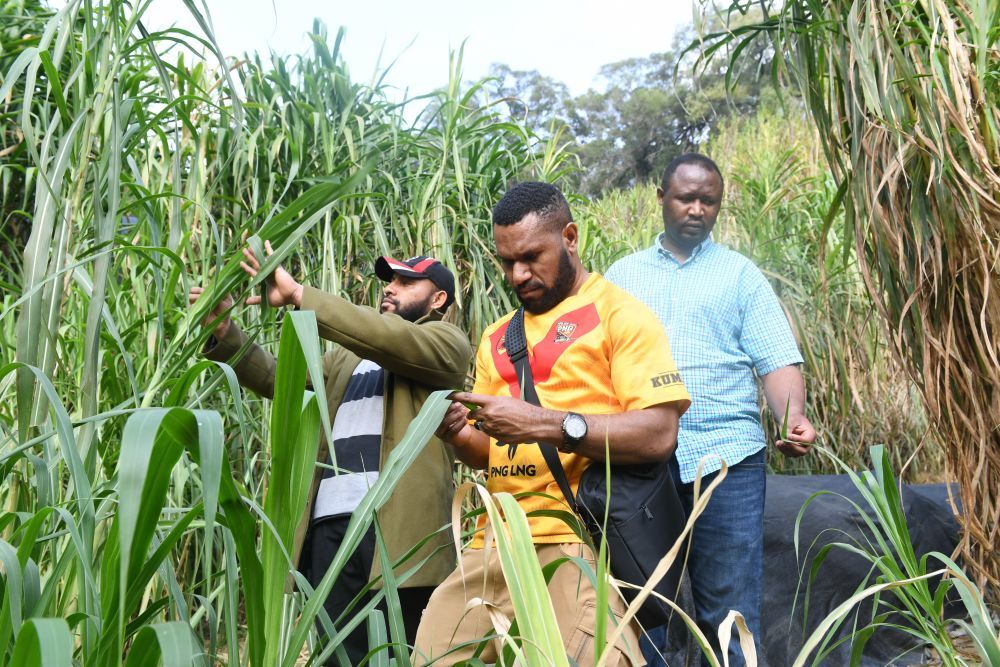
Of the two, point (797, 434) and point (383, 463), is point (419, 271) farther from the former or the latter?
point (797, 434)

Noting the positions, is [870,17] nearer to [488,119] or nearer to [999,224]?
[999,224]

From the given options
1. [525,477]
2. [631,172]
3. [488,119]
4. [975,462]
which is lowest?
[975,462]

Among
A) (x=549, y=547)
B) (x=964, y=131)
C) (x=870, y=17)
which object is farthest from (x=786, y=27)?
(x=549, y=547)

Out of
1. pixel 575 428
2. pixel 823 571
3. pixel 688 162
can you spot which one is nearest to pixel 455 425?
pixel 575 428

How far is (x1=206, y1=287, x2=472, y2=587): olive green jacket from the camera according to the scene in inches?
89.9

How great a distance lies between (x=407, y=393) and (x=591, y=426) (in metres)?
0.77

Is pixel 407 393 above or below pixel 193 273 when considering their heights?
below

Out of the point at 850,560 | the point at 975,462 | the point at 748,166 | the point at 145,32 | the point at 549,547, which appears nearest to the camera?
the point at 145,32

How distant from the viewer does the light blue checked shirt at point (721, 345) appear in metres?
2.75

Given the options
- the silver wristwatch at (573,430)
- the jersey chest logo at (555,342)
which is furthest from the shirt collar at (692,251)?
the silver wristwatch at (573,430)

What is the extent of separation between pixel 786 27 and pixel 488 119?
2117 millimetres

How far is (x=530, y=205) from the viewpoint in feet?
6.95

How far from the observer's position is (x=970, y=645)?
374cm

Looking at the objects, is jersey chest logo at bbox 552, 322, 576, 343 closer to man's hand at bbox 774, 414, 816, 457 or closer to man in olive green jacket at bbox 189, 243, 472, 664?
man in olive green jacket at bbox 189, 243, 472, 664
